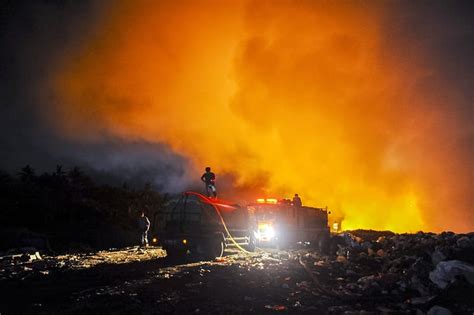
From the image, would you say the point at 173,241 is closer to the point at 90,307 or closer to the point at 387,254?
the point at 90,307

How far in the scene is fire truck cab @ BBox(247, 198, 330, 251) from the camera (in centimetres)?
1791

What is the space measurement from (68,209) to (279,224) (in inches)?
1018

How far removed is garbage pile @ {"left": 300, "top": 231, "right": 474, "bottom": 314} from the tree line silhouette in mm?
18667

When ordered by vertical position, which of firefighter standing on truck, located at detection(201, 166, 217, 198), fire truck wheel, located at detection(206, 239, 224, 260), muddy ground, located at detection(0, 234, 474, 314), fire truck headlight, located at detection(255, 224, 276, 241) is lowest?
muddy ground, located at detection(0, 234, 474, 314)

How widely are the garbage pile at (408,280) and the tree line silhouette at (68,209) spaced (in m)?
18.7

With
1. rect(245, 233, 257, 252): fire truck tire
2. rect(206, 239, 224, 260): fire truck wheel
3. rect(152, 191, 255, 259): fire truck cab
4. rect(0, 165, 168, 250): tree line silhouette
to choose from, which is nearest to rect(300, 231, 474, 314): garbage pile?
rect(206, 239, 224, 260): fire truck wheel

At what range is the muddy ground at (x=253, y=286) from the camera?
6910 millimetres

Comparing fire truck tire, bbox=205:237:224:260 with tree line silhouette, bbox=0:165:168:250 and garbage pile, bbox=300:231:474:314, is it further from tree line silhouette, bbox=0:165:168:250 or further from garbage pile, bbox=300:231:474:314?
tree line silhouette, bbox=0:165:168:250

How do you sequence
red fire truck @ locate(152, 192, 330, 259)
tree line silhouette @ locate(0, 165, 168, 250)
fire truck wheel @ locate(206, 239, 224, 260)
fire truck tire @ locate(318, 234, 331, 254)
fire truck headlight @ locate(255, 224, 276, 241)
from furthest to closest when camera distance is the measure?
tree line silhouette @ locate(0, 165, 168, 250), fire truck headlight @ locate(255, 224, 276, 241), fire truck tire @ locate(318, 234, 331, 254), fire truck wheel @ locate(206, 239, 224, 260), red fire truck @ locate(152, 192, 330, 259)

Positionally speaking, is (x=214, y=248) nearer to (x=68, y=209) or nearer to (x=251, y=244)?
(x=251, y=244)

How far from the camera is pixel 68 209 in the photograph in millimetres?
35438

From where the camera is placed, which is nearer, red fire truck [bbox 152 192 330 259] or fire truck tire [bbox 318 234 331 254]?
red fire truck [bbox 152 192 330 259]

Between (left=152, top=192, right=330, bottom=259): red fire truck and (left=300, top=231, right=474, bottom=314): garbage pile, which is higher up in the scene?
(left=152, top=192, right=330, bottom=259): red fire truck

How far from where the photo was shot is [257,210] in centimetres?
1842
